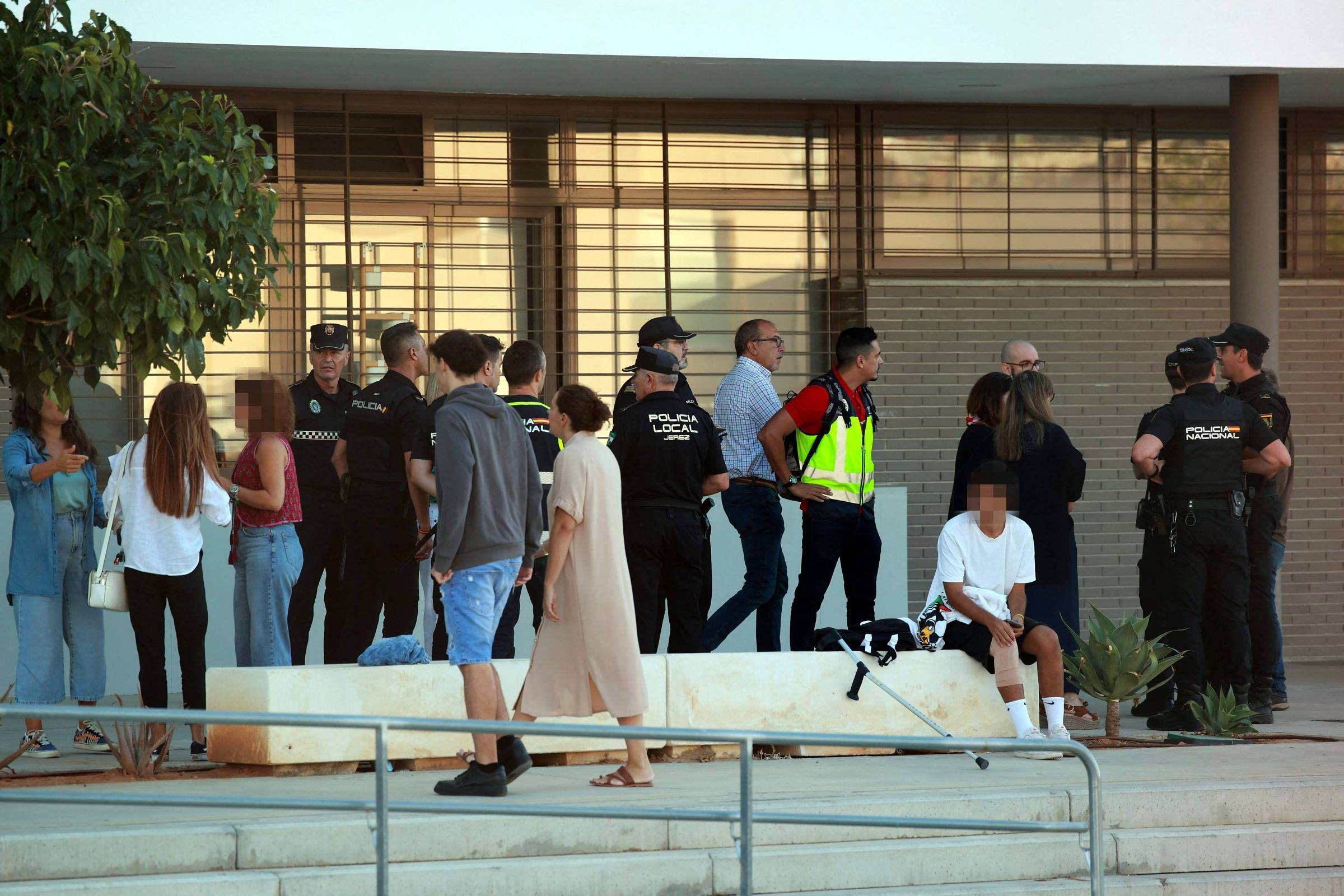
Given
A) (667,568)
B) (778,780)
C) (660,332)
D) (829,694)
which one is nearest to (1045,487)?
(829,694)

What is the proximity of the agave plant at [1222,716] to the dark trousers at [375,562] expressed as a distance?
3912mm

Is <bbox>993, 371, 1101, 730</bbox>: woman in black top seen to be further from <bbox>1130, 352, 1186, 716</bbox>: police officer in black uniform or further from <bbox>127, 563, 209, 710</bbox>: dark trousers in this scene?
<bbox>127, 563, 209, 710</bbox>: dark trousers

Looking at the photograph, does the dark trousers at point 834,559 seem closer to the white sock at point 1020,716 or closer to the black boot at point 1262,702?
the white sock at point 1020,716

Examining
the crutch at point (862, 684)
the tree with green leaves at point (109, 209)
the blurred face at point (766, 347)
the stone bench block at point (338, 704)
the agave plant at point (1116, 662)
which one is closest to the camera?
the tree with green leaves at point (109, 209)

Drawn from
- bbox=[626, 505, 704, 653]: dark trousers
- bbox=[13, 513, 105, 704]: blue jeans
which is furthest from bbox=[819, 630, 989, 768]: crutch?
bbox=[13, 513, 105, 704]: blue jeans

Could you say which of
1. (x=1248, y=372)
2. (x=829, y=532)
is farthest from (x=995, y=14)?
(x=829, y=532)

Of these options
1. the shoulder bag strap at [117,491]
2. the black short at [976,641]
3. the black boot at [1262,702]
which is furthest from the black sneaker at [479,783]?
the black boot at [1262,702]

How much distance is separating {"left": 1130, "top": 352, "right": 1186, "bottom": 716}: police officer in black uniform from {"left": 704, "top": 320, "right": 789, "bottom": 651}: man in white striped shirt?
1.91 metres

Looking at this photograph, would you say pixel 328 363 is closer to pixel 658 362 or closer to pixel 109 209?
pixel 658 362

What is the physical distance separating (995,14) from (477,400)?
5.49 metres

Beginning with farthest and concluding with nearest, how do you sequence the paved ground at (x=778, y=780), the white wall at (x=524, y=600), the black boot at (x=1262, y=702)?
1. the white wall at (x=524, y=600)
2. the black boot at (x=1262, y=702)
3. the paved ground at (x=778, y=780)

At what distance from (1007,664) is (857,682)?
677 mm

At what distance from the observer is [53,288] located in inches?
209

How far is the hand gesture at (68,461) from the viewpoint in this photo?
289 inches
